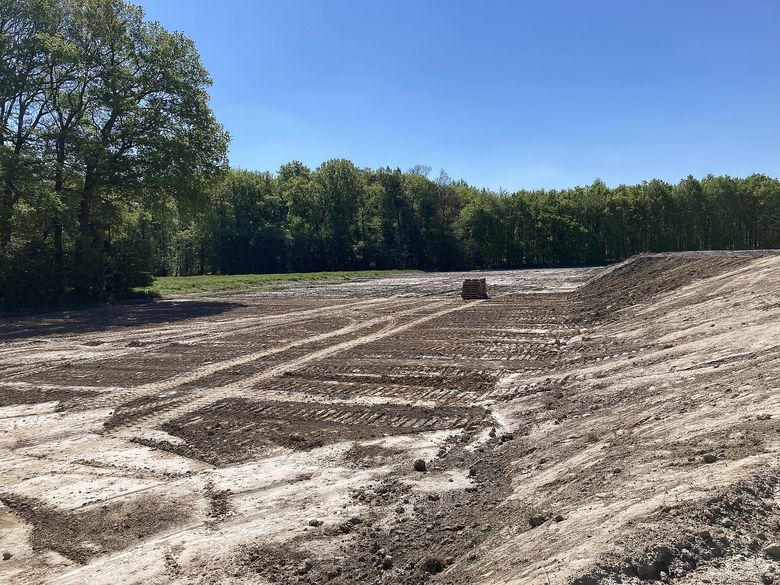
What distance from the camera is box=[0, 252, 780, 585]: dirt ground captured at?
439 cm

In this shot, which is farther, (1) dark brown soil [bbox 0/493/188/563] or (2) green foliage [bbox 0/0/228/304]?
(2) green foliage [bbox 0/0/228/304]

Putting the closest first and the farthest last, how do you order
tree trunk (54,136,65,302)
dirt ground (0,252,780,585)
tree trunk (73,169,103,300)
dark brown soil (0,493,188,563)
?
dirt ground (0,252,780,585)
dark brown soil (0,493,188,563)
tree trunk (54,136,65,302)
tree trunk (73,169,103,300)

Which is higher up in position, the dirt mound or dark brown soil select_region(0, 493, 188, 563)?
the dirt mound

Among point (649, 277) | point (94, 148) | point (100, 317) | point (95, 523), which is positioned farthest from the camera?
point (94, 148)

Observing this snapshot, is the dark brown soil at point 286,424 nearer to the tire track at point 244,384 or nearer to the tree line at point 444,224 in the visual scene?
the tire track at point 244,384

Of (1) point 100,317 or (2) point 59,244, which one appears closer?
(1) point 100,317

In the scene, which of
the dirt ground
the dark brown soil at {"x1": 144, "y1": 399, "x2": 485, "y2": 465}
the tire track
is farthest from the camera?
the tire track

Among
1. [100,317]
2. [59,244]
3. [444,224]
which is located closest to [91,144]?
[59,244]

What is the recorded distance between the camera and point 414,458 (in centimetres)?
776

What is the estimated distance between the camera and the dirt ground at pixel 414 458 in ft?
14.4

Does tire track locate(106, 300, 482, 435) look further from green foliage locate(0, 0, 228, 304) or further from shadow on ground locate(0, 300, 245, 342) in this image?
green foliage locate(0, 0, 228, 304)

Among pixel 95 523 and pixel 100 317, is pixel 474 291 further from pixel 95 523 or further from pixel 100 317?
pixel 95 523

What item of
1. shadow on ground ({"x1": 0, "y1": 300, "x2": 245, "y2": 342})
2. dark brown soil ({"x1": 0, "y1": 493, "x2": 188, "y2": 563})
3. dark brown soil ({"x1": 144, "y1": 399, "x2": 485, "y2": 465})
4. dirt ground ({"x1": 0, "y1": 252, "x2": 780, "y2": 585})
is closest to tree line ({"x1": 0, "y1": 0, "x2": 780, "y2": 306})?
shadow on ground ({"x1": 0, "y1": 300, "x2": 245, "y2": 342})

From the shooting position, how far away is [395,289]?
36.4 metres
